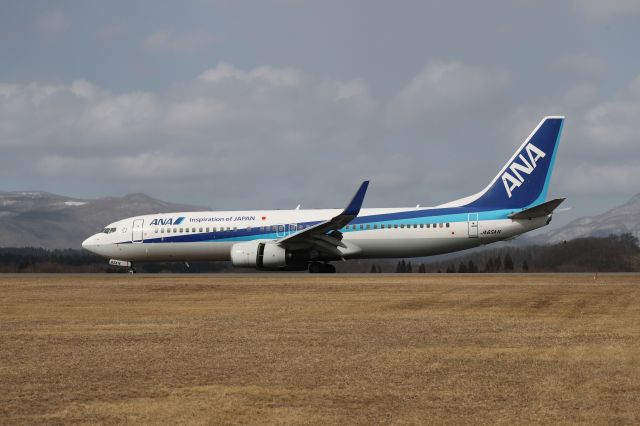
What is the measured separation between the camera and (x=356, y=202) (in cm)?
3534

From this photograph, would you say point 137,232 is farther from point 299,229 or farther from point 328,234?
point 328,234

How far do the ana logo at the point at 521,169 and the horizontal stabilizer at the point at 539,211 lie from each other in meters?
1.57

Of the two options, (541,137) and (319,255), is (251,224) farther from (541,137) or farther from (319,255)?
(541,137)

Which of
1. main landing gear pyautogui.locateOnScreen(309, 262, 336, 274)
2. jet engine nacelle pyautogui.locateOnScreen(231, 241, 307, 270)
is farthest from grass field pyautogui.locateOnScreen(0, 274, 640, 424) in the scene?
main landing gear pyautogui.locateOnScreen(309, 262, 336, 274)

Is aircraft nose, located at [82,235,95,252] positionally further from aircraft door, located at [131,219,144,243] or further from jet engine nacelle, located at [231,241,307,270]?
jet engine nacelle, located at [231,241,307,270]

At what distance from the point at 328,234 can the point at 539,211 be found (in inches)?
366

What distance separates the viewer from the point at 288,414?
862 cm

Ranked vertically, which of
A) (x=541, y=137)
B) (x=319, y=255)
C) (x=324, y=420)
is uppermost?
(x=541, y=137)

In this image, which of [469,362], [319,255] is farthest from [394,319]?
[319,255]

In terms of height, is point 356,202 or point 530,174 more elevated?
point 530,174

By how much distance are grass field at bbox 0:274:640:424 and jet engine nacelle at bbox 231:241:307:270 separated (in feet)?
46.6

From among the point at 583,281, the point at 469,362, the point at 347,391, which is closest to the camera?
the point at 347,391

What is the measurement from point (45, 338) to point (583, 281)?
20593 mm

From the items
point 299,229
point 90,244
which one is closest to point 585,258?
point 299,229
